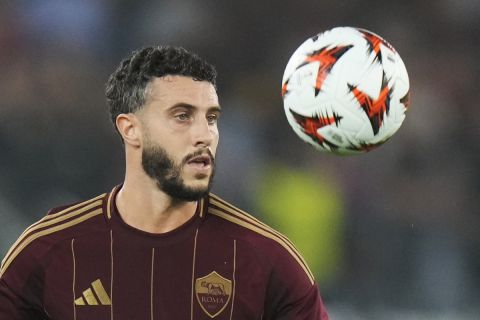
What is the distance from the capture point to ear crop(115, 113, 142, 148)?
3.03 m

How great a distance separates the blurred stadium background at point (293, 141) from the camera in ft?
17.0

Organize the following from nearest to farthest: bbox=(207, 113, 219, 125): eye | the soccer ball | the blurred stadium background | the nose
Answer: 1. the nose
2. bbox=(207, 113, 219, 125): eye
3. the soccer ball
4. the blurred stadium background

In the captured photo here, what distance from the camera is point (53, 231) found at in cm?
304

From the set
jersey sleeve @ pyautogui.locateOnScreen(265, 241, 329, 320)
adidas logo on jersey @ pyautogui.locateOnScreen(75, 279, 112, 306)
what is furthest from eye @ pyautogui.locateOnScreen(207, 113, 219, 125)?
adidas logo on jersey @ pyautogui.locateOnScreen(75, 279, 112, 306)

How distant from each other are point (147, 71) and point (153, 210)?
1.79 ft

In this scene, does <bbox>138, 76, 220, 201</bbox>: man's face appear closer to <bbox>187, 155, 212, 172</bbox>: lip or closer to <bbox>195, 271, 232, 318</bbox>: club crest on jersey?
<bbox>187, 155, 212, 172</bbox>: lip

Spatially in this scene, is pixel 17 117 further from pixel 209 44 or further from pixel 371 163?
pixel 371 163

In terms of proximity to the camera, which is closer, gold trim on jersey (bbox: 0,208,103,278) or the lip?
the lip

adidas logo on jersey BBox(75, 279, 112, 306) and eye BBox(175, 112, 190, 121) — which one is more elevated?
eye BBox(175, 112, 190, 121)

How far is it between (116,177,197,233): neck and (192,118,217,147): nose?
0.91 feet

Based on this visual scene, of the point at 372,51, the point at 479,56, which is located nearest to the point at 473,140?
the point at 479,56

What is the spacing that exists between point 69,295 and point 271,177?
8.59 feet

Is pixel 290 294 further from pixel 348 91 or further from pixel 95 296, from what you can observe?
pixel 348 91

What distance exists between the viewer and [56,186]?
5.36 m
